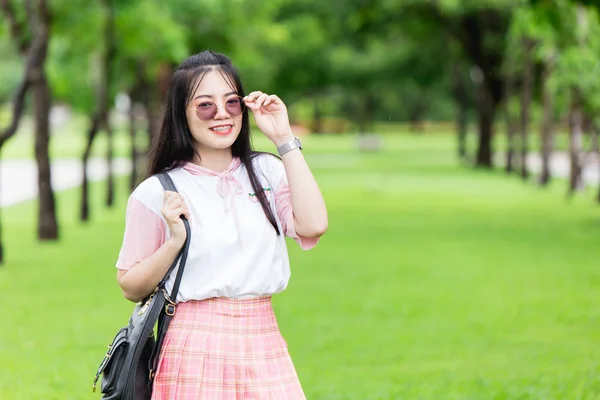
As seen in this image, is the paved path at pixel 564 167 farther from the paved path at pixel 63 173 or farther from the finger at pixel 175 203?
the finger at pixel 175 203

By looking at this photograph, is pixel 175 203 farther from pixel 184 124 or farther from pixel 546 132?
pixel 546 132

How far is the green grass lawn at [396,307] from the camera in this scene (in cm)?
823

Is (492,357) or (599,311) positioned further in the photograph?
(599,311)

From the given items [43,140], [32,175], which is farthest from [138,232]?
[32,175]

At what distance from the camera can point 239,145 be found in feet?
12.5

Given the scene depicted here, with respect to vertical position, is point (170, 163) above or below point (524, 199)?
above

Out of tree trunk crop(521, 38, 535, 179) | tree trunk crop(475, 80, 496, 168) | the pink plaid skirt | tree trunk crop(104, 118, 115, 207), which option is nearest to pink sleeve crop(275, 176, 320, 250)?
the pink plaid skirt

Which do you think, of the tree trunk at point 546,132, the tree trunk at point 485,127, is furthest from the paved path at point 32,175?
the tree trunk at point 485,127

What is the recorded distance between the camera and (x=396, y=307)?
37.9 ft

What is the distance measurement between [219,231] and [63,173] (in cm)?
3699

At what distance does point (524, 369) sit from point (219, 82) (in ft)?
17.9

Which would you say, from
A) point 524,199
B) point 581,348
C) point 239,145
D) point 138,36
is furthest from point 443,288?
point 524,199

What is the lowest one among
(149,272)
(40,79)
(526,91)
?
(526,91)

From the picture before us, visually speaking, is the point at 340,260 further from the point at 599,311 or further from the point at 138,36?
the point at 138,36
